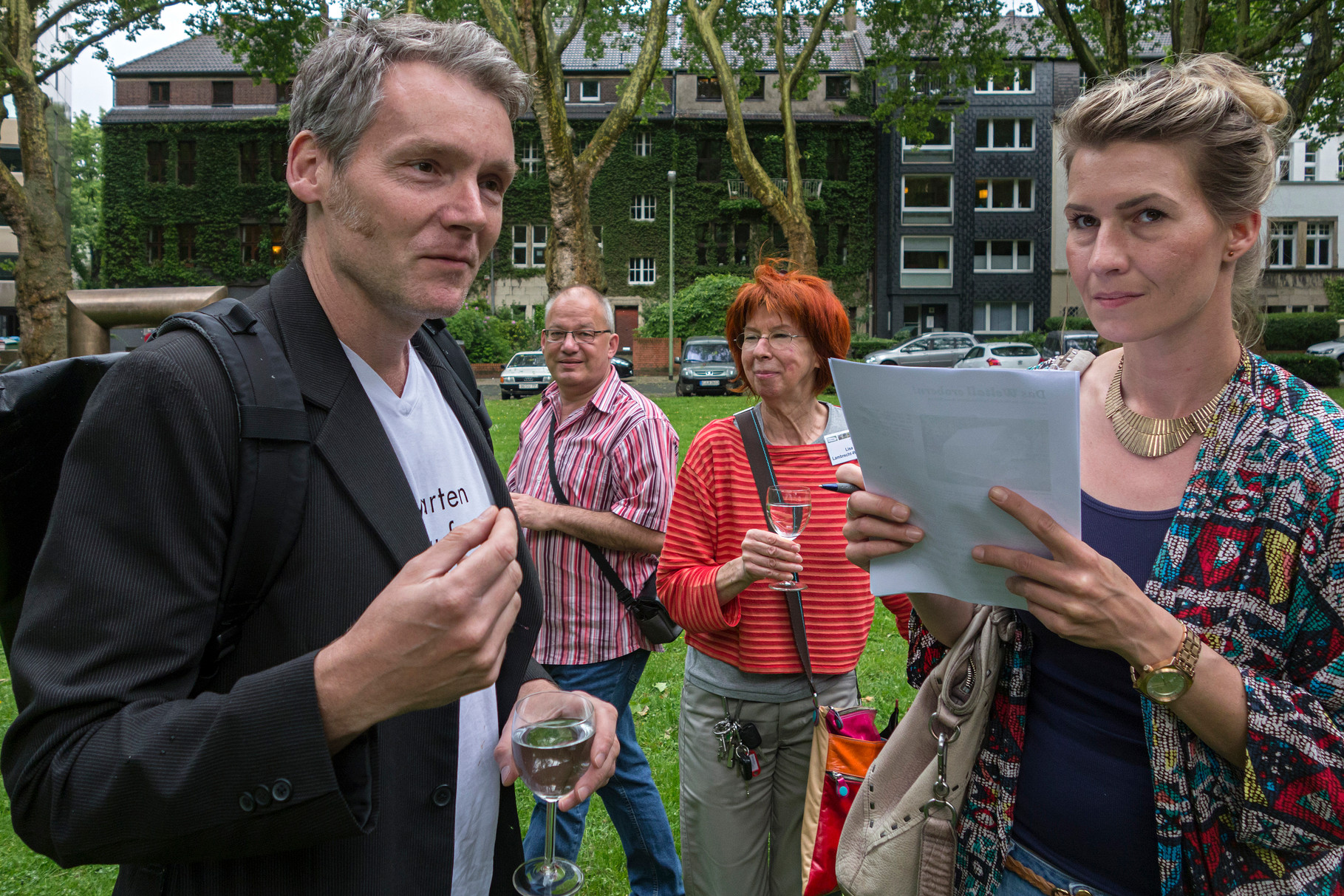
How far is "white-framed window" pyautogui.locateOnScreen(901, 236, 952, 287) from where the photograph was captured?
4175 cm

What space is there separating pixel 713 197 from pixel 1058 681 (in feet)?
136

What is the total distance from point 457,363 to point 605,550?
1630 millimetres

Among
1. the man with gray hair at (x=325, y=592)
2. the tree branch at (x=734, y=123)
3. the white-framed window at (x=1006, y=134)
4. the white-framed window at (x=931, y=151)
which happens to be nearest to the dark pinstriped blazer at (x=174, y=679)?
the man with gray hair at (x=325, y=592)

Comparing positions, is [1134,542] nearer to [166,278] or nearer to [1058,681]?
Answer: [1058,681]

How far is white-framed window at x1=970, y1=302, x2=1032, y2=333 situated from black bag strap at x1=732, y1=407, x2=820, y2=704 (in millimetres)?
41687

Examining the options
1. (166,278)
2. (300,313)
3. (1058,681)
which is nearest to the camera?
(300,313)

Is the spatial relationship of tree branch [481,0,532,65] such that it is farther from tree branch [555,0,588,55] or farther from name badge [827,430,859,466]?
name badge [827,430,859,466]

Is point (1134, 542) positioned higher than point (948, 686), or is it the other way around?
point (1134, 542)

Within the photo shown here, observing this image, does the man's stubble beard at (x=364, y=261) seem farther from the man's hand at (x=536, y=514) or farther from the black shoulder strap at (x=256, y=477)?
the man's hand at (x=536, y=514)

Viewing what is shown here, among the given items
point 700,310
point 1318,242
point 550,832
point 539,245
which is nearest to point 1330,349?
point 1318,242

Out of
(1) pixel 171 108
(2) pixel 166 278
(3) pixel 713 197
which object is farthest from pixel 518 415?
(1) pixel 171 108

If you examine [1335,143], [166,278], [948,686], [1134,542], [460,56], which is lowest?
[948,686]

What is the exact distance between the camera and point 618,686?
143 inches

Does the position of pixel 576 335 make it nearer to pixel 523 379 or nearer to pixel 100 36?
pixel 100 36
